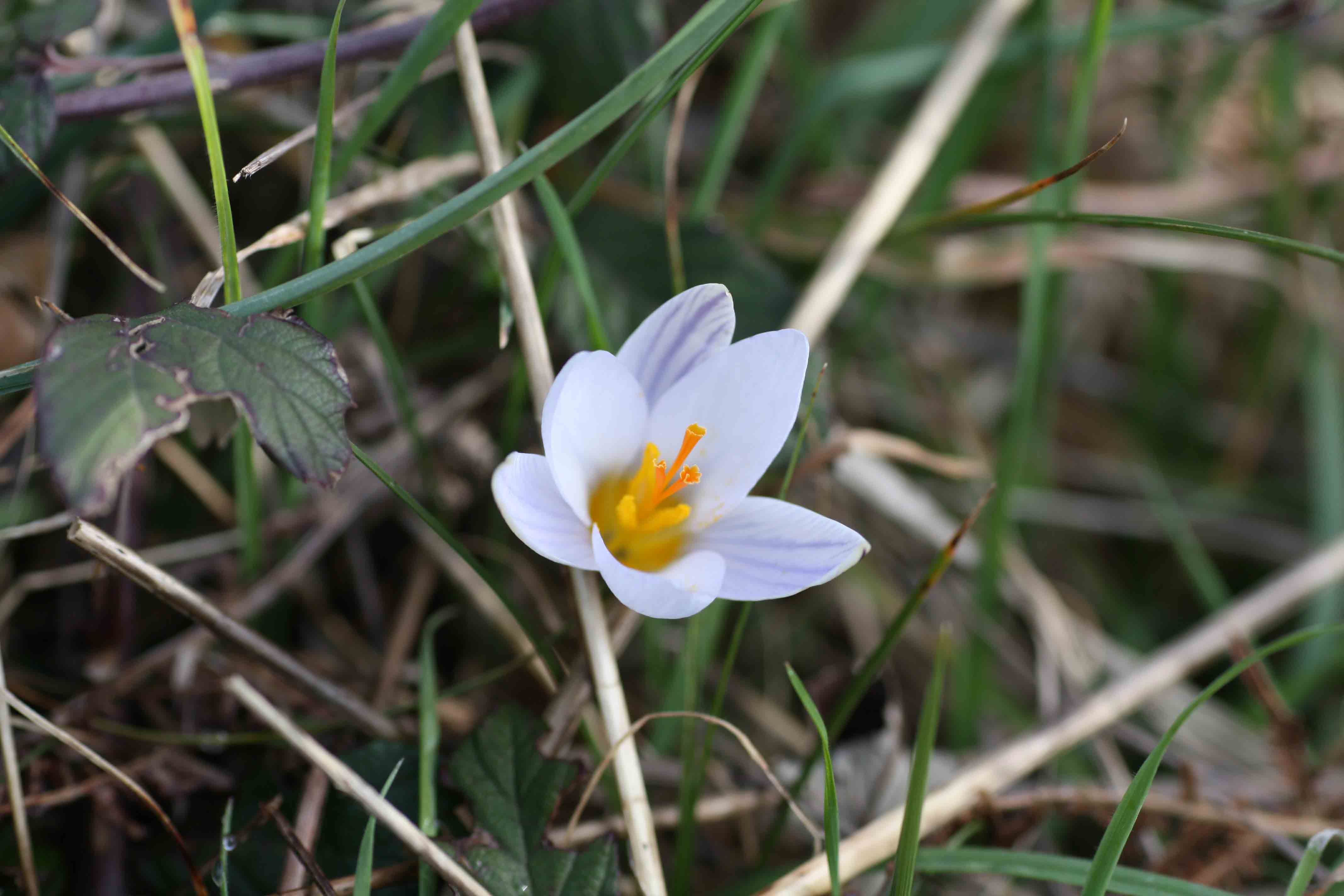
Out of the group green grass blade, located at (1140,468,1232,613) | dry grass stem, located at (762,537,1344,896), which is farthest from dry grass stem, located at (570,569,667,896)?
green grass blade, located at (1140,468,1232,613)

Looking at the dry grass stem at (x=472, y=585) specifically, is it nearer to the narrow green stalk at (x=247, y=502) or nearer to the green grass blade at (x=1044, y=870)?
the narrow green stalk at (x=247, y=502)

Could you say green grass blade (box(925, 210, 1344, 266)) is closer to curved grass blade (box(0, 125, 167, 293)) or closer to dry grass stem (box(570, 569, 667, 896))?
dry grass stem (box(570, 569, 667, 896))

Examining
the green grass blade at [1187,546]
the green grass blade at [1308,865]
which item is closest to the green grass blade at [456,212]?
the green grass blade at [1308,865]

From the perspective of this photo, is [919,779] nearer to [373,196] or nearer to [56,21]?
[373,196]

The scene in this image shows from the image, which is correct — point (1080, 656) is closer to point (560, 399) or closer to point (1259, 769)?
point (1259, 769)

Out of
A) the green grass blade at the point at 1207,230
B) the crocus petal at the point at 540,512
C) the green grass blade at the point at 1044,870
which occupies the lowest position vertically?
the green grass blade at the point at 1044,870

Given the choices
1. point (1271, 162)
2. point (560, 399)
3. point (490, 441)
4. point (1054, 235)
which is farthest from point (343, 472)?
point (1271, 162)
